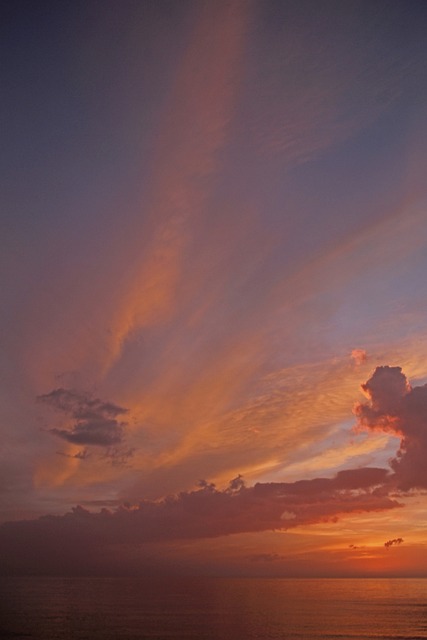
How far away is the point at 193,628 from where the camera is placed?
104m

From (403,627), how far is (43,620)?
269 feet

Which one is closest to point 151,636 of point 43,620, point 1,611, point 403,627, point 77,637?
point 77,637

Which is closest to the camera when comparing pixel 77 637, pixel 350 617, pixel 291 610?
pixel 77 637

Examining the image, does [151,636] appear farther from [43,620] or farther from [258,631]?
[43,620]

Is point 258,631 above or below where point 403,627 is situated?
above

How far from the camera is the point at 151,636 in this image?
92.1 metres

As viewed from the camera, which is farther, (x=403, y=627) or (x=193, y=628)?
(x=403, y=627)

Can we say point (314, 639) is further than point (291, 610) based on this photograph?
No

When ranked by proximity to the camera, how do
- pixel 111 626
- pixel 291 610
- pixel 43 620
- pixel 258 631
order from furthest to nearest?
1. pixel 291 610
2. pixel 43 620
3. pixel 111 626
4. pixel 258 631

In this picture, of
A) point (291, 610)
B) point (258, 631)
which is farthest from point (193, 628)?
point (291, 610)

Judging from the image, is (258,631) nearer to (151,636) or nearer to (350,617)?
(151,636)

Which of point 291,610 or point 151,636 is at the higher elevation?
point 151,636

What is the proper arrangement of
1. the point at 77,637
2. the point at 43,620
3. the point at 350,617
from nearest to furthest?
the point at 77,637 < the point at 43,620 < the point at 350,617

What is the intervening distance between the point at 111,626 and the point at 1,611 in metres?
50.9
